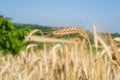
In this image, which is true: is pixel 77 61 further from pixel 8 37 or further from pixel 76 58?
pixel 8 37

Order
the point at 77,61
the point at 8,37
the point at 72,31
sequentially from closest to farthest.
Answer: the point at 72,31
the point at 77,61
the point at 8,37

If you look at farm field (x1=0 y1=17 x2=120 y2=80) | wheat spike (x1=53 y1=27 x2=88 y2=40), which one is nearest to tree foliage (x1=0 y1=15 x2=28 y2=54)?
farm field (x1=0 y1=17 x2=120 y2=80)

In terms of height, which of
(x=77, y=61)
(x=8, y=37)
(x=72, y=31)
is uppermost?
(x=72, y=31)

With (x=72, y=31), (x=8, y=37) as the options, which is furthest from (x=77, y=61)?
(x=8, y=37)

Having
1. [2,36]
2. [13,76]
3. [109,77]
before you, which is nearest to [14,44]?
[2,36]

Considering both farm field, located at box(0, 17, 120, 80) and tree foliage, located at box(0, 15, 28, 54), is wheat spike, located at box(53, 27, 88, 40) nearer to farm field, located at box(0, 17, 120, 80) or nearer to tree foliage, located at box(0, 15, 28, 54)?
farm field, located at box(0, 17, 120, 80)

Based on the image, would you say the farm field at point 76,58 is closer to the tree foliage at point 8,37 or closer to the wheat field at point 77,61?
the wheat field at point 77,61

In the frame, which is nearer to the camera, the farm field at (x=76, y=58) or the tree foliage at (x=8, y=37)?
the farm field at (x=76, y=58)

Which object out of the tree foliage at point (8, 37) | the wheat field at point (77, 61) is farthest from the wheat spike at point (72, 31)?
the tree foliage at point (8, 37)

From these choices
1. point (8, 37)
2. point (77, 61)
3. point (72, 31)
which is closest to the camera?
point (72, 31)

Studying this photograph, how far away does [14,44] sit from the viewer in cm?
1259

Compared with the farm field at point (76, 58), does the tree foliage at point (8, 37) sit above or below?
below

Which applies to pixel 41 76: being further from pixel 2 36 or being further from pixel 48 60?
pixel 2 36

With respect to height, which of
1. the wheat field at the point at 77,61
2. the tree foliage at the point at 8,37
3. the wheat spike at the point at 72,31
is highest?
the wheat spike at the point at 72,31
